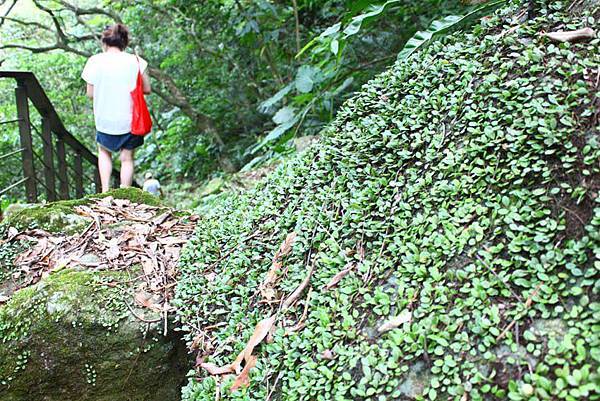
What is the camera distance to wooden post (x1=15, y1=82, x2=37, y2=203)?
3.97 m

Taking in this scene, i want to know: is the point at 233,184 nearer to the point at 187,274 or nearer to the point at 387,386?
the point at 187,274

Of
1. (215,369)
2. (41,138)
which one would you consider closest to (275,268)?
(215,369)

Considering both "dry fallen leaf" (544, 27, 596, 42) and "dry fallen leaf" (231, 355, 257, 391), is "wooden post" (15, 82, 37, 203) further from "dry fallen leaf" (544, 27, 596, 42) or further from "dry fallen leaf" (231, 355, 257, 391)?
"dry fallen leaf" (544, 27, 596, 42)

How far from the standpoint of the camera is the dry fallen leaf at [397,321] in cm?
146

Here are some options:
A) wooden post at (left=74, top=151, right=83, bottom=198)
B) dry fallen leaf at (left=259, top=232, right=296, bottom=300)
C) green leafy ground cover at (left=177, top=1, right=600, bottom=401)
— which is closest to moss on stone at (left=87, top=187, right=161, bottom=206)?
green leafy ground cover at (left=177, top=1, right=600, bottom=401)

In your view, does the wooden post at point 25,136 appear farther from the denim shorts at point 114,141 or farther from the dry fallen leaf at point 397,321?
the dry fallen leaf at point 397,321

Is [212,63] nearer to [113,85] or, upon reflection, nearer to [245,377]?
[113,85]

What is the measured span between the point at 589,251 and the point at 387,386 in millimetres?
607

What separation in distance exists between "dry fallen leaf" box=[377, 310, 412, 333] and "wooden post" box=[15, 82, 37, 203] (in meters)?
3.47

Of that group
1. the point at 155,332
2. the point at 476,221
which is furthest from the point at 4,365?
the point at 476,221

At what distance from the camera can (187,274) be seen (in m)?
2.40

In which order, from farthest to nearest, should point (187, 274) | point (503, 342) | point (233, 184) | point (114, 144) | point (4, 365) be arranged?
point (233, 184) → point (114, 144) → point (187, 274) → point (4, 365) → point (503, 342)

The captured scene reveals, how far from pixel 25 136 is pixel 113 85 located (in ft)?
2.51

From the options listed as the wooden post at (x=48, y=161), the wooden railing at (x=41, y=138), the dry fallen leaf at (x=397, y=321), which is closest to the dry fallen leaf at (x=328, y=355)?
the dry fallen leaf at (x=397, y=321)
